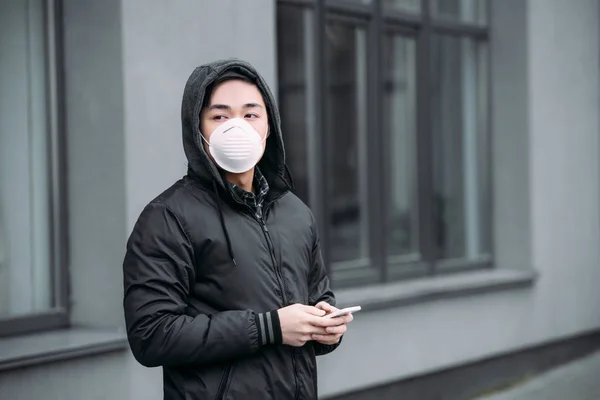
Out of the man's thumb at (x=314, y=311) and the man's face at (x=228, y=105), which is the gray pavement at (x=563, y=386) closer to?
the man's thumb at (x=314, y=311)

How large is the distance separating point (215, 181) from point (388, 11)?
4084 millimetres

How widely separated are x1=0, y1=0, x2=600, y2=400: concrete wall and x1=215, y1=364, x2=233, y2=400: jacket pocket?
1694 millimetres

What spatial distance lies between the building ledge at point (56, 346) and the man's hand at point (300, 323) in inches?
69.7

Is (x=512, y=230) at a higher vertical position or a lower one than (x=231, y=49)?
lower

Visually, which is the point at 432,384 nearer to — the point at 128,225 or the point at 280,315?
the point at 128,225

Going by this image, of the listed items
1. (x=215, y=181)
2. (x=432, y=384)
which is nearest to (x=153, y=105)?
(x=215, y=181)

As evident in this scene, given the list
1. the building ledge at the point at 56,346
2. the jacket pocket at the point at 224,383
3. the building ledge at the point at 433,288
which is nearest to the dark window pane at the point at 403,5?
the building ledge at the point at 433,288

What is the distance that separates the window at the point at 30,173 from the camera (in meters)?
4.36

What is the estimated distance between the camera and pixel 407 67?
6.73 meters

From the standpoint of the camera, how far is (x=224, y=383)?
8.18 ft

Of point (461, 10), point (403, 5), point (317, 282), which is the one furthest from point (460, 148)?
point (317, 282)

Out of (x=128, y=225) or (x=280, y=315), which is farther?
(x=128, y=225)

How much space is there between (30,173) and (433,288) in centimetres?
282

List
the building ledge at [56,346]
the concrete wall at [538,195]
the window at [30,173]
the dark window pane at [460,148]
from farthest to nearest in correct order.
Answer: the dark window pane at [460,148] → the concrete wall at [538,195] → the window at [30,173] → the building ledge at [56,346]
